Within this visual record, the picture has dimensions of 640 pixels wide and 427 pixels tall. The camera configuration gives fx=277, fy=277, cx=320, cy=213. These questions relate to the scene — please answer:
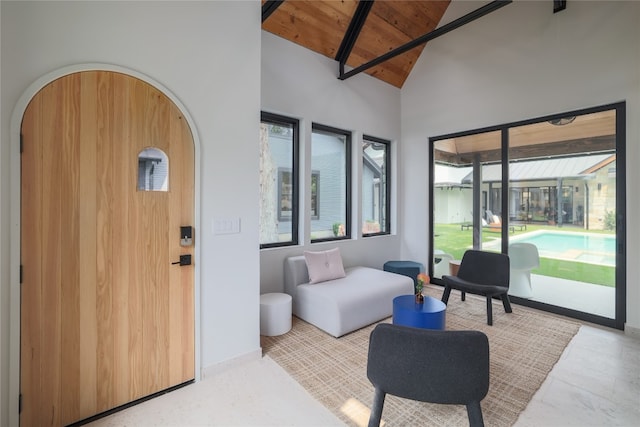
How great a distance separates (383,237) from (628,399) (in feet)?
10.5

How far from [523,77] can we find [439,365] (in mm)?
4036

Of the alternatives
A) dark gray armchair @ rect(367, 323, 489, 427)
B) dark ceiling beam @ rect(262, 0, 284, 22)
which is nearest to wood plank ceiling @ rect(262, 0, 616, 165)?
dark ceiling beam @ rect(262, 0, 284, 22)

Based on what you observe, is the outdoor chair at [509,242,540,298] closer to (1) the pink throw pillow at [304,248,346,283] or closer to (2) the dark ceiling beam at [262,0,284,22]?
(1) the pink throw pillow at [304,248,346,283]

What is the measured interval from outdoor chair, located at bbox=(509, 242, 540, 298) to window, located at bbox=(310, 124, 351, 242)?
2.37m

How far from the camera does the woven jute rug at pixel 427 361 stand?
183 cm

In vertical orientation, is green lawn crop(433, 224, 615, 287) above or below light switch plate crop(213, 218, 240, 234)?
below

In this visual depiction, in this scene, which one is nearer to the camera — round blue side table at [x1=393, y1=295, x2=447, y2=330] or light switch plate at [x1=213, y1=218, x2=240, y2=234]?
light switch plate at [x1=213, y1=218, x2=240, y2=234]

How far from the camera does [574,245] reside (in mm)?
3430

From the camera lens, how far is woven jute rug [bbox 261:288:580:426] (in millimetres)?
1835

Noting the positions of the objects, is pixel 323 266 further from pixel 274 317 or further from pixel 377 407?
pixel 377 407

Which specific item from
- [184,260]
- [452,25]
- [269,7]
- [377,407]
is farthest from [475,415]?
[269,7]

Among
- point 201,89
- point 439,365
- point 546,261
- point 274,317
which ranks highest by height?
point 201,89

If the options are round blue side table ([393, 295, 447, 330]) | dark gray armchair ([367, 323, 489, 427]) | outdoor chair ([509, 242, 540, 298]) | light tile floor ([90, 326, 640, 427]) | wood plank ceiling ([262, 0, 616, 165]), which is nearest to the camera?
dark gray armchair ([367, 323, 489, 427])

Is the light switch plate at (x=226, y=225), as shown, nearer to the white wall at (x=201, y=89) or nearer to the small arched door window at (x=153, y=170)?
the white wall at (x=201, y=89)
